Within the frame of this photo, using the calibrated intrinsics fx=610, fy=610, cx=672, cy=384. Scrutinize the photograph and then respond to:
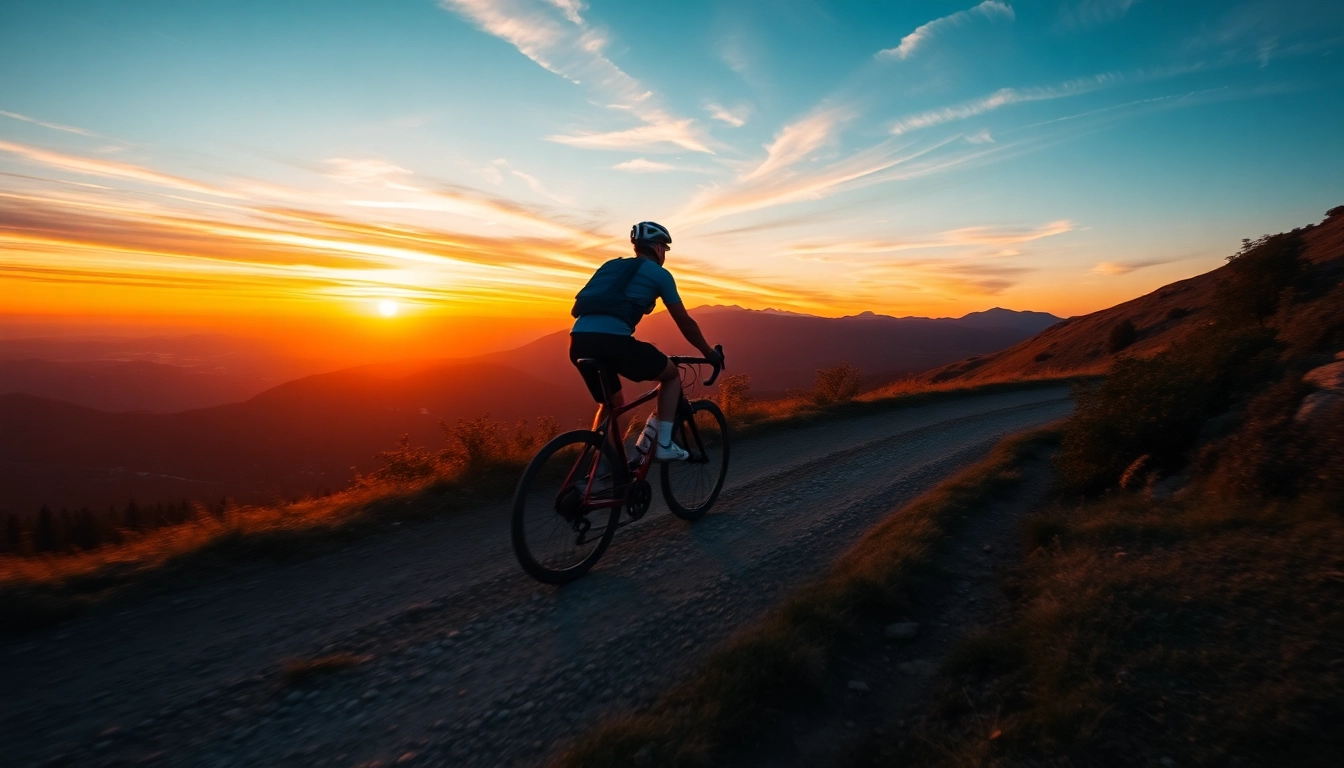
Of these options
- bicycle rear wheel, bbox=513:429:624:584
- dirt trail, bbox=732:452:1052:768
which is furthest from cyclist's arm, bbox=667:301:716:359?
dirt trail, bbox=732:452:1052:768

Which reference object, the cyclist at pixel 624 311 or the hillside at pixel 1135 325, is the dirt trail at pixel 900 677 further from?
the hillside at pixel 1135 325

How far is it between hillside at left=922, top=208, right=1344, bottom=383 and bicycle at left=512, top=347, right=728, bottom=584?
32636mm

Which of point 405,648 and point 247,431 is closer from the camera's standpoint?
point 405,648

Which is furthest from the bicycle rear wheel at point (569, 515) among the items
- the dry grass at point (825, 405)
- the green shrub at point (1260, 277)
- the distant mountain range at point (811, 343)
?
the distant mountain range at point (811, 343)

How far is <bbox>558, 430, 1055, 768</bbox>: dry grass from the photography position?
8.16 feet

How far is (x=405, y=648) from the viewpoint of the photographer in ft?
11.7

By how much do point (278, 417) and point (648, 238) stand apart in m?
107

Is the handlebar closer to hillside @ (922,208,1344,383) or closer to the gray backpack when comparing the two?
the gray backpack

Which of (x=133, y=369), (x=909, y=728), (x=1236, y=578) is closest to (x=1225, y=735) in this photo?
(x=909, y=728)

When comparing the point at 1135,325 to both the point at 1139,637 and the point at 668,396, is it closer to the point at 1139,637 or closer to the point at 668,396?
the point at 668,396

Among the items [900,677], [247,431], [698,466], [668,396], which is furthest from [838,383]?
[247,431]

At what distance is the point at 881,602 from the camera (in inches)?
153

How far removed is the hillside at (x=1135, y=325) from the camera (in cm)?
3809

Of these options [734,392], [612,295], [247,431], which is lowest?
[247,431]
